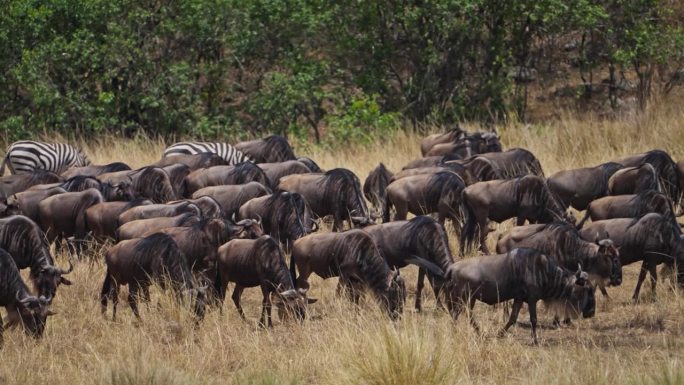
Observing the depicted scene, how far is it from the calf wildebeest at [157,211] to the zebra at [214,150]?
4.96 m

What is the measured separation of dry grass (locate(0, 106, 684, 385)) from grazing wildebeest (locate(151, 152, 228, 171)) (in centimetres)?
415

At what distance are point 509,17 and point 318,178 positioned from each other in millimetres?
11349

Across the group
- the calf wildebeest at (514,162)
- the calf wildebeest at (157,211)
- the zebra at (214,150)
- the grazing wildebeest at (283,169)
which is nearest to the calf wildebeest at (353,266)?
the calf wildebeest at (157,211)

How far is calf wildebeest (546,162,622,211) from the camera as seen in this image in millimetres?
14570

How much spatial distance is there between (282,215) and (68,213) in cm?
241

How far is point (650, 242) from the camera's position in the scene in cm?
1176

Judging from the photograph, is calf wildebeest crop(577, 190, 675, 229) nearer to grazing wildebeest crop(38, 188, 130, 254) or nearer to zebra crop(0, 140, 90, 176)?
grazing wildebeest crop(38, 188, 130, 254)

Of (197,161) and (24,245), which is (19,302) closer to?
(24,245)

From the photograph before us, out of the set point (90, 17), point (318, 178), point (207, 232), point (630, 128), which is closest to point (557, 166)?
point (630, 128)

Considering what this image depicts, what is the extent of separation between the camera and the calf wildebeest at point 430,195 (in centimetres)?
1398

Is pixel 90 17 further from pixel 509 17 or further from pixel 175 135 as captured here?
pixel 509 17

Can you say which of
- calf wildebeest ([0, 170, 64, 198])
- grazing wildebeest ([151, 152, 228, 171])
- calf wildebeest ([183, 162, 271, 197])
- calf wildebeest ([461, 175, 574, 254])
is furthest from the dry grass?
grazing wildebeest ([151, 152, 228, 171])

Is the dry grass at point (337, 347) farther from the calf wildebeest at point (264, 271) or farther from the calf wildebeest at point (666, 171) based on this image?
the calf wildebeest at point (666, 171)

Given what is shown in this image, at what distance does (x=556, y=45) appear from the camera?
28.7 metres
